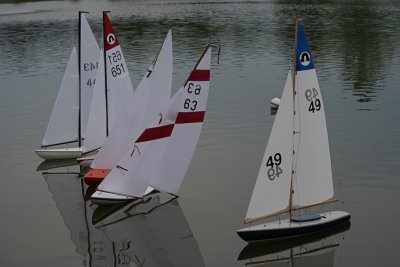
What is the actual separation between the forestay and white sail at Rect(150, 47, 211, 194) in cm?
562

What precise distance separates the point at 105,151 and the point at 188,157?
196 inches

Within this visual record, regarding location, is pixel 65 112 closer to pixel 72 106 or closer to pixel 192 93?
pixel 72 106

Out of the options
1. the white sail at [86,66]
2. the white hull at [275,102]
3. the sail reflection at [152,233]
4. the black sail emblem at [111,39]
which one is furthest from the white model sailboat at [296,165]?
the white hull at [275,102]

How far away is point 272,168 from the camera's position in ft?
82.9

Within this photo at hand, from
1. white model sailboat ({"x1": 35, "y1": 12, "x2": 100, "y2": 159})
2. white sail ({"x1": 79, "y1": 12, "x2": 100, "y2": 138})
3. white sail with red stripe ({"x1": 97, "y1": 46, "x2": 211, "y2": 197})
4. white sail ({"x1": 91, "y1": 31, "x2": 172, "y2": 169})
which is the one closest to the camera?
white sail with red stripe ({"x1": 97, "y1": 46, "x2": 211, "y2": 197})

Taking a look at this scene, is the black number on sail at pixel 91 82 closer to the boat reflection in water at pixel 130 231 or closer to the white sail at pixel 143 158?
the boat reflection in water at pixel 130 231

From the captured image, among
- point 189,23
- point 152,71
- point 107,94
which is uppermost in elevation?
point 152,71

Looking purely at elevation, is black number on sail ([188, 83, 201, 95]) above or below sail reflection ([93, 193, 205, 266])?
above

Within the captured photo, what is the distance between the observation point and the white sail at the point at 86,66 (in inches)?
1469

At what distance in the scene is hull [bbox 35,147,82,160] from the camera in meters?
38.7

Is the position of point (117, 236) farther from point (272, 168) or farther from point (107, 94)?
point (107, 94)

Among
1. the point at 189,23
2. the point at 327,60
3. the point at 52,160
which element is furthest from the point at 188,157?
the point at 189,23

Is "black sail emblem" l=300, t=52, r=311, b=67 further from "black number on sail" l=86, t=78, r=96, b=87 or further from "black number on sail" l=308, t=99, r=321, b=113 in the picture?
"black number on sail" l=86, t=78, r=96, b=87

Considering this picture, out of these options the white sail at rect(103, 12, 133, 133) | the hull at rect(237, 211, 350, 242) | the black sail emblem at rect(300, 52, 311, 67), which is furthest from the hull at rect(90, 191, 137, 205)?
the black sail emblem at rect(300, 52, 311, 67)
